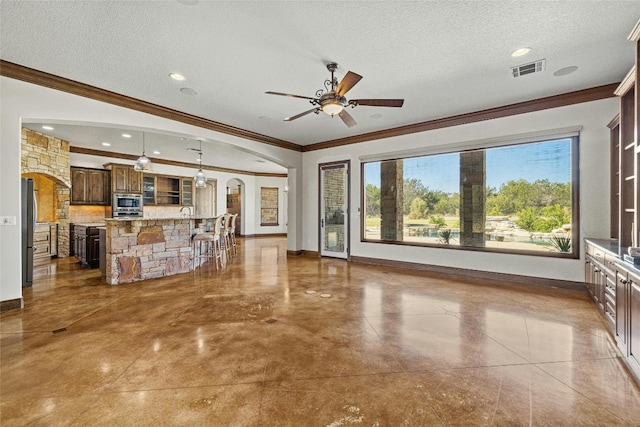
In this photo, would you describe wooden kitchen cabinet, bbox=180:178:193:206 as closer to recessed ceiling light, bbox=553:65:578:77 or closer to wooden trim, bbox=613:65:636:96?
recessed ceiling light, bbox=553:65:578:77

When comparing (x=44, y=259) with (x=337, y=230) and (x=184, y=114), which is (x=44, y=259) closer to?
(x=184, y=114)

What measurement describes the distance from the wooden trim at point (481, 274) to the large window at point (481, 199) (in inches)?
16.9

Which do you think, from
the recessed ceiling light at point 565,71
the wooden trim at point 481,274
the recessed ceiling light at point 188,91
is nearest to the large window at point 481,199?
the wooden trim at point 481,274

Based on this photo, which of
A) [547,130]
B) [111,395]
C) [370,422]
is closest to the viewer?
[370,422]

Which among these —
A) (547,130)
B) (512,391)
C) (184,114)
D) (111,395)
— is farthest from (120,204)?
(547,130)

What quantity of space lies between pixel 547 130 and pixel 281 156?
208 inches

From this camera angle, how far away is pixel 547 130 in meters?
4.34

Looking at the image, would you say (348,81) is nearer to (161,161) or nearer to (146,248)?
(146,248)

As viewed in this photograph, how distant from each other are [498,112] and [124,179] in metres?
9.55

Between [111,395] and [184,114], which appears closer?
[111,395]

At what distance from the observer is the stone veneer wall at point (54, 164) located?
5.64 meters

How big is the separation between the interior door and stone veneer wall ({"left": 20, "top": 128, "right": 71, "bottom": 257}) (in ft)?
20.4

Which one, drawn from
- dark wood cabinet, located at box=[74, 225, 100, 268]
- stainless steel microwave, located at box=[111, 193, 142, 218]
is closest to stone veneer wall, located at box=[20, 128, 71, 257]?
stainless steel microwave, located at box=[111, 193, 142, 218]

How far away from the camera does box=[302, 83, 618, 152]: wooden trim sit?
3986 millimetres
